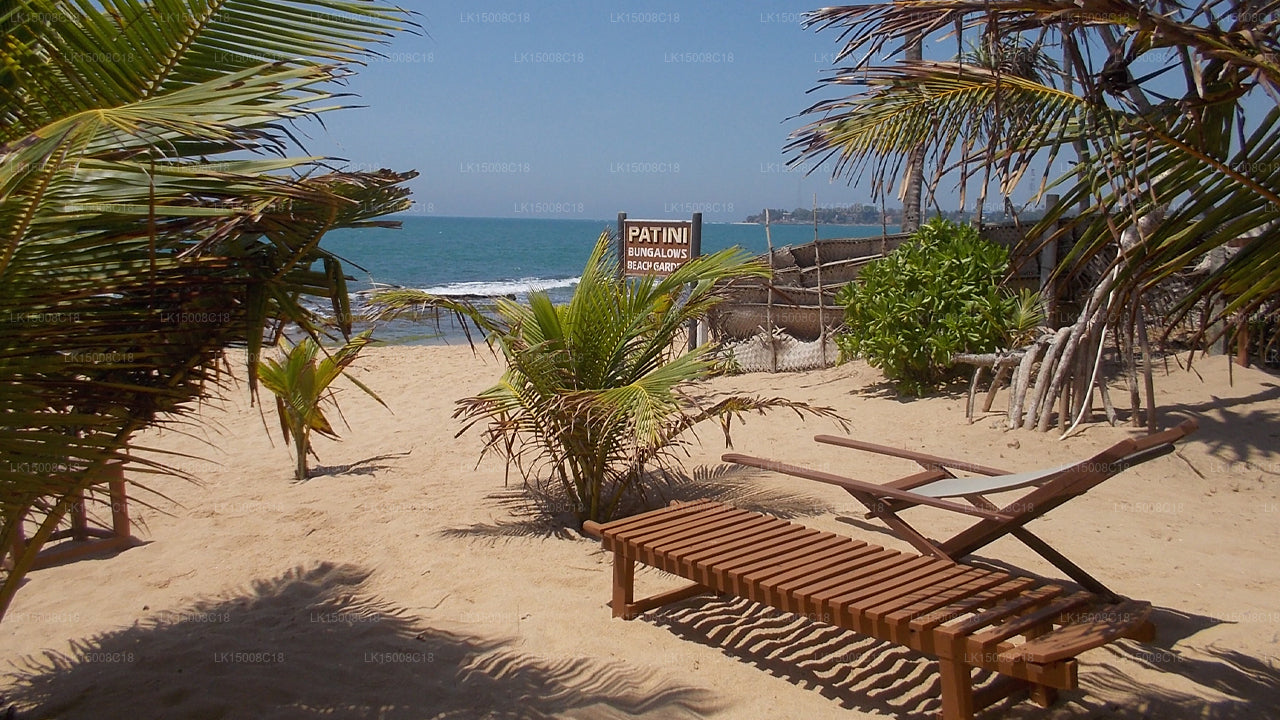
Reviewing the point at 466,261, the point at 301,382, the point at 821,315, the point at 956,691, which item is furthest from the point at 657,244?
the point at 466,261

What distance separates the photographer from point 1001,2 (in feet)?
9.47

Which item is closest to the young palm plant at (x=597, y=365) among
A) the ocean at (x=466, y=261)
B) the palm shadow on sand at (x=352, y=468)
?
the palm shadow on sand at (x=352, y=468)

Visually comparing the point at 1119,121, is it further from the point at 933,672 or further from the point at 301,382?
the point at 301,382

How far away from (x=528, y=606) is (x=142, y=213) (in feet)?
8.78

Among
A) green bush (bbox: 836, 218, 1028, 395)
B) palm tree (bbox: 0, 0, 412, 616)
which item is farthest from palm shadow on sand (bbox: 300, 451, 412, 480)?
green bush (bbox: 836, 218, 1028, 395)

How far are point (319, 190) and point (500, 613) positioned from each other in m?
2.49

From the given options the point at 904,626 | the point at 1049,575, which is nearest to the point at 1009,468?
the point at 1049,575

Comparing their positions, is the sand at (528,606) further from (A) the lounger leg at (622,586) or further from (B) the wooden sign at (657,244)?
(B) the wooden sign at (657,244)

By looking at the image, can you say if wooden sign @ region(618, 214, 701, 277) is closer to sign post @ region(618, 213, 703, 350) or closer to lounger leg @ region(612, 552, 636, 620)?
sign post @ region(618, 213, 703, 350)

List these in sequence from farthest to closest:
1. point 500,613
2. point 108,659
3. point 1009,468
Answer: point 1009,468 < point 500,613 < point 108,659

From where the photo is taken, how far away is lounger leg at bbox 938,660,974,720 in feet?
10.1

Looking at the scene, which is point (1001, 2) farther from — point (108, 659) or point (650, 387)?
point (108, 659)

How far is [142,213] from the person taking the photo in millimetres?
2227

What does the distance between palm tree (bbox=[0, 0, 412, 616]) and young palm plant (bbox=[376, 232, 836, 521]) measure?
2.21 metres
